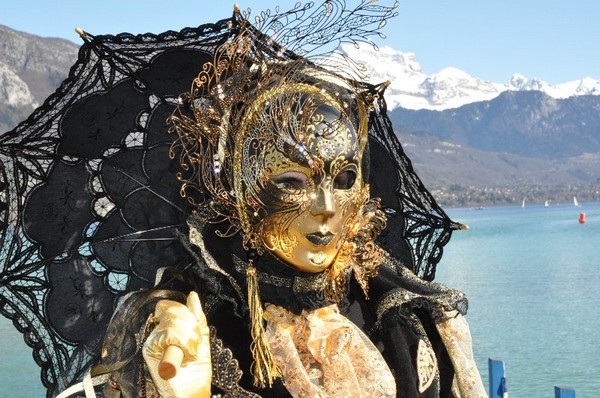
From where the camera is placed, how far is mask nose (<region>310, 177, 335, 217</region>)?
2.79 m

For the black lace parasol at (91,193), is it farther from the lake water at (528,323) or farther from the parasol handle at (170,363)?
the lake water at (528,323)

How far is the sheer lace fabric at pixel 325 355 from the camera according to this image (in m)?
2.85

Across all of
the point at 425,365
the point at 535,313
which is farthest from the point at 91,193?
the point at 535,313

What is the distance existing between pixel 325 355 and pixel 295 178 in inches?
21.8

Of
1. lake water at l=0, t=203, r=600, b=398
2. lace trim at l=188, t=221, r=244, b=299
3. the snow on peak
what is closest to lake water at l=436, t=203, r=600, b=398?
lake water at l=0, t=203, r=600, b=398

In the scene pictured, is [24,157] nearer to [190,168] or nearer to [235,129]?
[190,168]

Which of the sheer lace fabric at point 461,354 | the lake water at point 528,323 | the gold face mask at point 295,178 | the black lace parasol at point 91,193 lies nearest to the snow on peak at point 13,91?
the lake water at point 528,323

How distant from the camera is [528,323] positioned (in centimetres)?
2081

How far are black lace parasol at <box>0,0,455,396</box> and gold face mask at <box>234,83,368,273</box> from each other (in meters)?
0.38

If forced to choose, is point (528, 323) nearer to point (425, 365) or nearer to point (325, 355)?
point (425, 365)

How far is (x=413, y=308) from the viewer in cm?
324

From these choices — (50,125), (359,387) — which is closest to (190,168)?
(50,125)

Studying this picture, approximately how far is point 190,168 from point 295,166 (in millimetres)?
442

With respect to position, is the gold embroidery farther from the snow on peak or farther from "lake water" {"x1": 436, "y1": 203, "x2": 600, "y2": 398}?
the snow on peak
